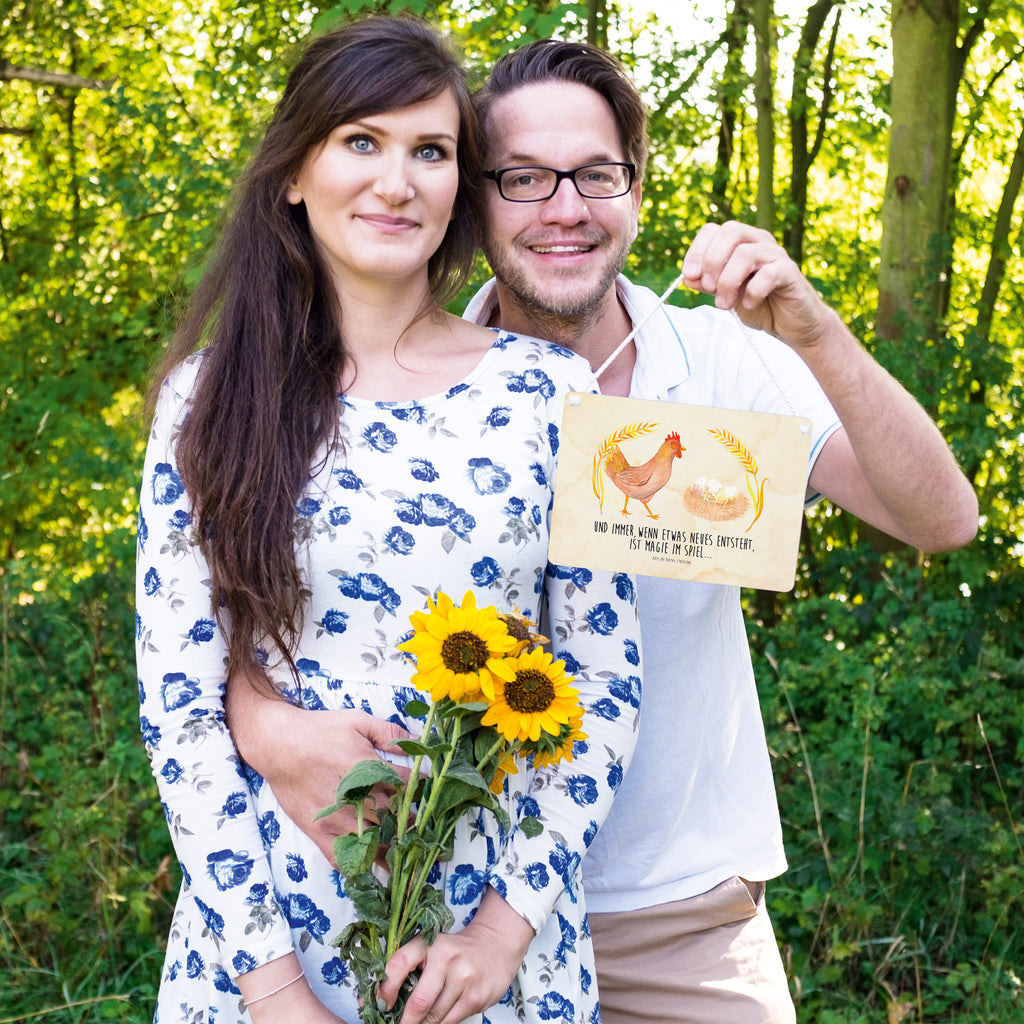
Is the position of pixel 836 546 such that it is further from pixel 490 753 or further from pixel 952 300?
pixel 490 753

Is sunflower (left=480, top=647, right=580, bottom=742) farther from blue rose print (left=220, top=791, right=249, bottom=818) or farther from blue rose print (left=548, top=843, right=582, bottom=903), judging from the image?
blue rose print (left=220, top=791, right=249, bottom=818)

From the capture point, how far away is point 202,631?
1.69m

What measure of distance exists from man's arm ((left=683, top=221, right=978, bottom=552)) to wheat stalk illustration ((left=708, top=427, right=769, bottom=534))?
21 cm

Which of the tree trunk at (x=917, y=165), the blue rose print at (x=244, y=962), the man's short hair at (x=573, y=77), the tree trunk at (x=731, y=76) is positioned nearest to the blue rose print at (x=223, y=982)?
the blue rose print at (x=244, y=962)

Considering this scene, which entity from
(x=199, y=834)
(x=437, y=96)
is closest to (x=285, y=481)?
(x=199, y=834)

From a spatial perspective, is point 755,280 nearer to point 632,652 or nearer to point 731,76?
point 632,652

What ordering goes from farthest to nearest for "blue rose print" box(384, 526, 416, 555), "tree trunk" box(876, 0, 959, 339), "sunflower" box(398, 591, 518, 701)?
1. "tree trunk" box(876, 0, 959, 339)
2. "blue rose print" box(384, 526, 416, 555)
3. "sunflower" box(398, 591, 518, 701)

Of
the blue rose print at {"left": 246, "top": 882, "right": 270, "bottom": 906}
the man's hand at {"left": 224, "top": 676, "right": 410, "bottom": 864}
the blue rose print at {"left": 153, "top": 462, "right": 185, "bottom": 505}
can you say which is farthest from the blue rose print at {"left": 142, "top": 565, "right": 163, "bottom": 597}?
the blue rose print at {"left": 246, "top": 882, "right": 270, "bottom": 906}

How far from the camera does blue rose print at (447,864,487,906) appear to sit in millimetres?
1653

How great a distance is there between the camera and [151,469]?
174 cm

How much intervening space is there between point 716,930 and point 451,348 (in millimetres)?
1122

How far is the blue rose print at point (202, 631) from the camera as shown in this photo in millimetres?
1684

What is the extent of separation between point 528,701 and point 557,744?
0.34 ft

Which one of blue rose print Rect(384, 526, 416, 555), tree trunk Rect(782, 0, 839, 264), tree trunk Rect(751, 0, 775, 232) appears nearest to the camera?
blue rose print Rect(384, 526, 416, 555)
